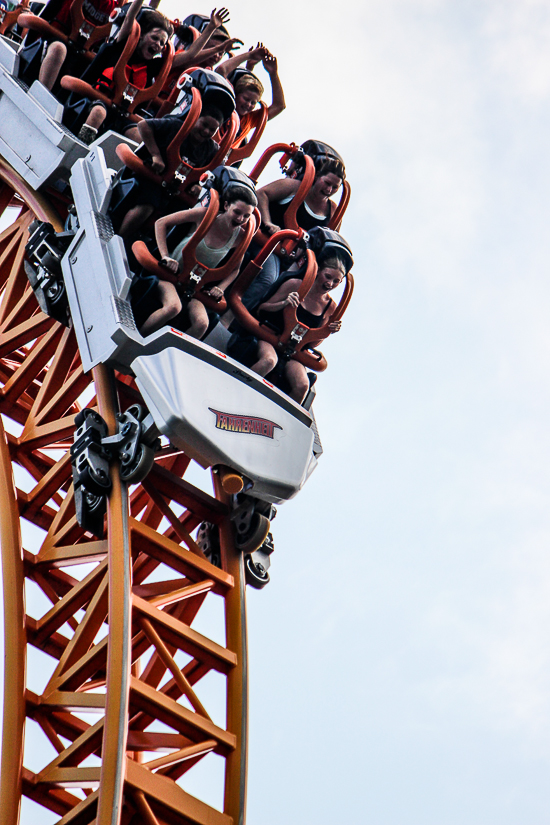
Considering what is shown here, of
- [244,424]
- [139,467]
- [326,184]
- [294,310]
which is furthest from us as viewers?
[326,184]

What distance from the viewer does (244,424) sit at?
24.8 ft

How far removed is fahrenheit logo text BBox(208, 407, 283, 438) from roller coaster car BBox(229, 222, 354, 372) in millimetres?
826

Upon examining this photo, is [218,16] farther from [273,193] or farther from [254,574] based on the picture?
[254,574]

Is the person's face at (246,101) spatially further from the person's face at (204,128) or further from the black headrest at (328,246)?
the person's face at (204,128)

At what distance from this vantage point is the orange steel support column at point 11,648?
6.76 metres

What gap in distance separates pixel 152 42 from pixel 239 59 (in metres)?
0.71

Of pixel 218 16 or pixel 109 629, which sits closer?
pixel 109 629

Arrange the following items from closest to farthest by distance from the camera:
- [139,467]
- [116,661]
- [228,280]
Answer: [116,661] → [139,467] → [228,280]

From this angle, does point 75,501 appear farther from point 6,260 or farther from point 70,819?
point 6,260

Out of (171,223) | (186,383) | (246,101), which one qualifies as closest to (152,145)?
(171,223)

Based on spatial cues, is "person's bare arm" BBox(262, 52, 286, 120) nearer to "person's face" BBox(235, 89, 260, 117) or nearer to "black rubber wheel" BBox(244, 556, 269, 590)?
"person's face" BBox(235, 89, 260, 117)

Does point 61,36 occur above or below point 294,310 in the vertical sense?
above

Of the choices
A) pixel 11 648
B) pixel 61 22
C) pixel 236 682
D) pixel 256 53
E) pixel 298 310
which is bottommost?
pixel 11 648

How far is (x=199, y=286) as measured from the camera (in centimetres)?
791
